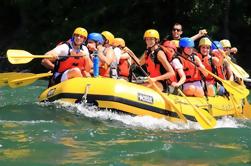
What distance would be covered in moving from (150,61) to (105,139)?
217cm

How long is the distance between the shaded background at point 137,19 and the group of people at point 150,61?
8210mm

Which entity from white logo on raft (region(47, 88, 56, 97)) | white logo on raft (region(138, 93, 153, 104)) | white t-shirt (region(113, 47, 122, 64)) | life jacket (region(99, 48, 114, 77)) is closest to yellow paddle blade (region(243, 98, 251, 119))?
white t-shirt (region(113, 47, 122, 64))

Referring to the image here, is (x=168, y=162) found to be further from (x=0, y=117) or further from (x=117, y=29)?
(x=117, y=29)

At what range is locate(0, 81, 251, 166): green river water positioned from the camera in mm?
5113

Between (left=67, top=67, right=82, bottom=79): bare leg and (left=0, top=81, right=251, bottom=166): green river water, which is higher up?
(left=67, top=67, right=82, bottom=79): bare leg

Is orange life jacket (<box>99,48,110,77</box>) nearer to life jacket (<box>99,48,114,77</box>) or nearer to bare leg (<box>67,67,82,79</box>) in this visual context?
life jacket (<box>99,48,114,77</box>)

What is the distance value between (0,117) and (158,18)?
11.6 m

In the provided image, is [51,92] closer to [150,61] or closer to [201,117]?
[150,61]

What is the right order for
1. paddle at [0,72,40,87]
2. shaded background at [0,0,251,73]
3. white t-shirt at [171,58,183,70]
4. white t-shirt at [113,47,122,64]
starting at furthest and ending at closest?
shaded background at [0,0,251,73], white t-shirt at [113,47,122,64], paddle at [0,72,40,87], white t-shirt at [171,58,183,70]

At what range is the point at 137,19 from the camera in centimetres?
1808

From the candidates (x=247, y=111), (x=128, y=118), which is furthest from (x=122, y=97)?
(x=247, y=111)

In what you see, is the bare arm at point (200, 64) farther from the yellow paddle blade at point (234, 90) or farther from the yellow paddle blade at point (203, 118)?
the yellow paddle blade at point (203, 118)

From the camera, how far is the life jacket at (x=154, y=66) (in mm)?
7641

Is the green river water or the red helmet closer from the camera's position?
the green river water
